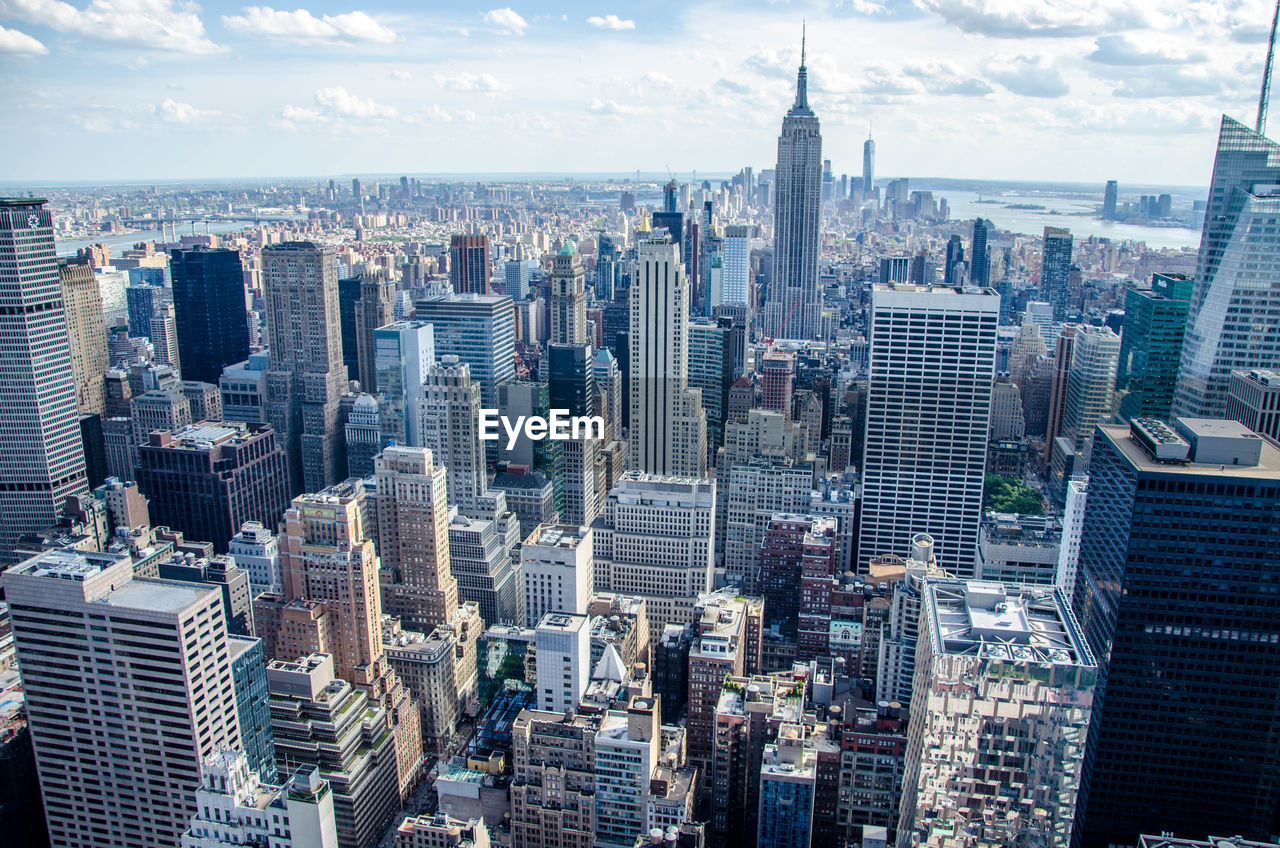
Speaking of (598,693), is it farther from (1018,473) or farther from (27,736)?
(1018,473)

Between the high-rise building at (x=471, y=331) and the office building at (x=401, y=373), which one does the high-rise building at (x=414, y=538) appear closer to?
the office building at (x=401, y=373)

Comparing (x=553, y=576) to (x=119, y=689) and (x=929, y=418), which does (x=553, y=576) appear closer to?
(x=119, y=689)

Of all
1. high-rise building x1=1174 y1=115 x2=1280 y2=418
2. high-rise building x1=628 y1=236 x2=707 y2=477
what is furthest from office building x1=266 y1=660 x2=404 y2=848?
high-rise building x1=1174 y1=115 x2=1280 y2=418

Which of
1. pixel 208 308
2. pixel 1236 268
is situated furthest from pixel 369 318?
pixel 1236 268

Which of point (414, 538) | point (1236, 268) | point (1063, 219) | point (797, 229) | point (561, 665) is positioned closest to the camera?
point (561, 665)

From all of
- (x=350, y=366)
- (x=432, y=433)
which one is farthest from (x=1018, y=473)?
(x=350, y=366)

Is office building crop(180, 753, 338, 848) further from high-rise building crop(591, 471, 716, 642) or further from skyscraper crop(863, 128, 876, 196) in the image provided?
skyscraper crop(863, 128, 876, 196)
